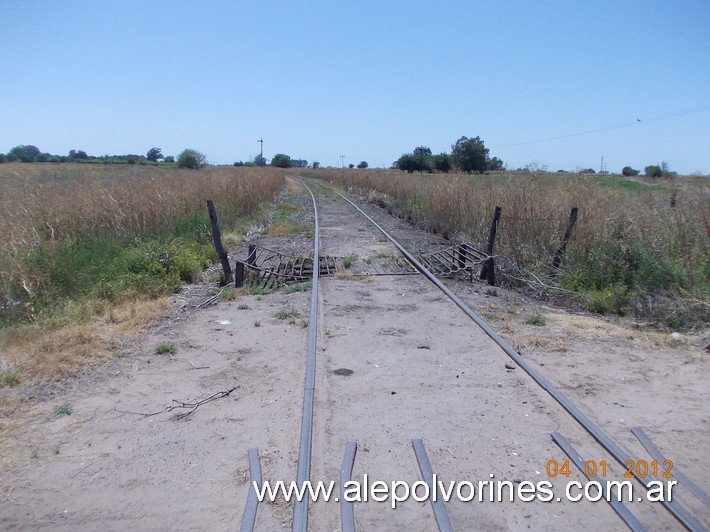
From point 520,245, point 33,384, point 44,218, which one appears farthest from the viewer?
point 520,245

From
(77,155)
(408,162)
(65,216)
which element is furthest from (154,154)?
(65,216)

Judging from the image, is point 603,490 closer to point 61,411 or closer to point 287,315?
point 61,411

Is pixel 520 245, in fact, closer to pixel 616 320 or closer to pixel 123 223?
pixel 616 320

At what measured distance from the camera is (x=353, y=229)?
20.1 metres

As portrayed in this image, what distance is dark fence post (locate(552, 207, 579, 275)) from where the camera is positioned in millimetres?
10852

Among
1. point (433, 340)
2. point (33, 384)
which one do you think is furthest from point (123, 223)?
point (433, 340)

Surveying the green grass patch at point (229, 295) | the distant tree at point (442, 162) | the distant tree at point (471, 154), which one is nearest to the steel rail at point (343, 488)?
the green grass patch at point (229, 295)

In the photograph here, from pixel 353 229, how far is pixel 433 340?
12827 mm

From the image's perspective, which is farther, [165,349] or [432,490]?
[165,349]

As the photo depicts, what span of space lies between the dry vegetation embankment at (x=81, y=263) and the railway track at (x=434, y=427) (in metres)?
2.92

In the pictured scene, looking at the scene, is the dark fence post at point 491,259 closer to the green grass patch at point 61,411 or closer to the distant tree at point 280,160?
the green grass patch at point 61,411

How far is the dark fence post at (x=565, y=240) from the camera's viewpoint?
1085 cm

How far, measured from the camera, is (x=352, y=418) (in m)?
5.13
